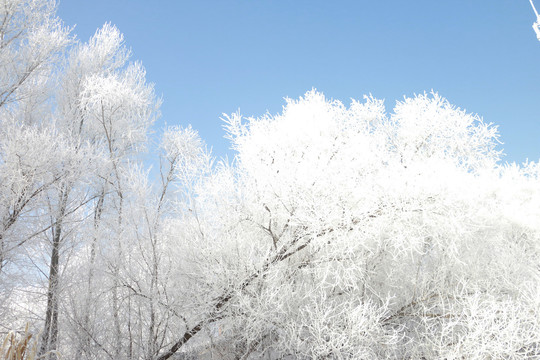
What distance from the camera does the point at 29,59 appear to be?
26.6ft

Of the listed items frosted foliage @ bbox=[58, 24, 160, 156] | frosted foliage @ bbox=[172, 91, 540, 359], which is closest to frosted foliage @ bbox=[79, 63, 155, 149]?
frosted foliage @ bbox=[58, 24, 160, 156]

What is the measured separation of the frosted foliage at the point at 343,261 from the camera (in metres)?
5.61

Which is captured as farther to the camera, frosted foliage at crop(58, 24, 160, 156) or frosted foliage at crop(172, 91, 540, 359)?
frosted foliage at crop(58, 24, 160, 156)

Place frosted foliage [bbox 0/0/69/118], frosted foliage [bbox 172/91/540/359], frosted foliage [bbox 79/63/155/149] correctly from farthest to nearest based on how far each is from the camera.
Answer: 1. frosted foliage [bbox 79/63/155/149]
2. frosted foliage [bbox 0/0/69/118]
3. frosted foliage [bbox 172/91/540/359]

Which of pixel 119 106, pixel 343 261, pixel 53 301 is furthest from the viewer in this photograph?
pixel 119 106

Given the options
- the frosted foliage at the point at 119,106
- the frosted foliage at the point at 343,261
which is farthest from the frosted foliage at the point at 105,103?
the frosted foliage at the point at 343,261

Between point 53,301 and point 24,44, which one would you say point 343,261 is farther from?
point 24,44

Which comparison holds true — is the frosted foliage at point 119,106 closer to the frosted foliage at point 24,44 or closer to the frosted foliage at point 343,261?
the frosted foliage at point 24,44

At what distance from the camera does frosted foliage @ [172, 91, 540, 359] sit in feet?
18.4

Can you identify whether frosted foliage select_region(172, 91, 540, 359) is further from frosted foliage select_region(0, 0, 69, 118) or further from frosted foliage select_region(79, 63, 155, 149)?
frosted foliage select_region(0, 0, 69, 118)

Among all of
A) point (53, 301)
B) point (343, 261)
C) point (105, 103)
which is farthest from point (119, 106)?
point (343, 261)

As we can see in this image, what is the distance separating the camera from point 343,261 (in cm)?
619

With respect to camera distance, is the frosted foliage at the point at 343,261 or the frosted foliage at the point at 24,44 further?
the frosted foliage at the point at 24,44

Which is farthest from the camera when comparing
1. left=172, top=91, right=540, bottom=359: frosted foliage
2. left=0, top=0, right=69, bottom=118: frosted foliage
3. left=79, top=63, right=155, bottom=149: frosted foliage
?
left=79, top=63, right=155, bottom=149: frosted foliage
